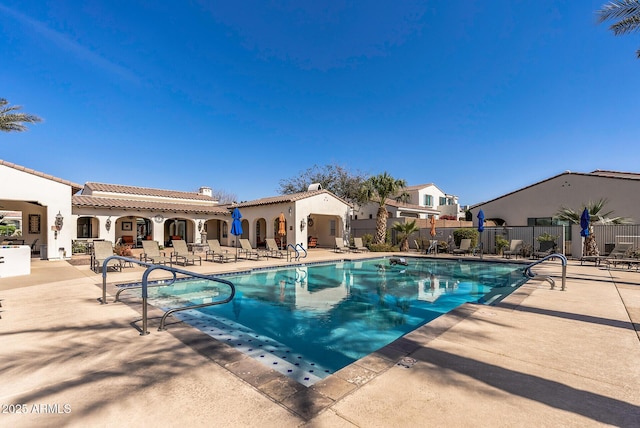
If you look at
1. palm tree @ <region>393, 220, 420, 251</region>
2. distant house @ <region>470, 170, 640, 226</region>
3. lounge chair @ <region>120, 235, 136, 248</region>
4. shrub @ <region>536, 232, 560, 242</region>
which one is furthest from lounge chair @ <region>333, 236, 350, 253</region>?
lounge chair @ <region>120, 235, 136, 248</region>

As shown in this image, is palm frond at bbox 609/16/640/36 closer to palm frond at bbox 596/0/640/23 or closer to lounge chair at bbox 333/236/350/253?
palm frond at bbox 596/0/640/23

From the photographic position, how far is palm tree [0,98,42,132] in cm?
1518

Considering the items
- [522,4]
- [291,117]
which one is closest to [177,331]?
[522,4]

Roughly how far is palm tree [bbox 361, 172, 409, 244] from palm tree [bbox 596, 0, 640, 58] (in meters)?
14.2

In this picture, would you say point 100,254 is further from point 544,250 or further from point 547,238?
point 547,238

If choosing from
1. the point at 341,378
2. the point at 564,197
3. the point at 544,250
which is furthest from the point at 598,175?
the point at 341,378

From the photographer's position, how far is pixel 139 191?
96.4 feet

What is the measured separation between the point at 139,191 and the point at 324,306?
27.4m

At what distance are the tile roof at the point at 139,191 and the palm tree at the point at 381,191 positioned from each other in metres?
18.0

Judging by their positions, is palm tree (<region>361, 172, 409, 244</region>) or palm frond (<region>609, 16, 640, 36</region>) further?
palm tree (<region>361, 172, 409, 244</region>)

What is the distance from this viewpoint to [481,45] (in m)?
16.9

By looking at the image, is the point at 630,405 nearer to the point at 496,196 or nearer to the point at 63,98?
the point at 63,98

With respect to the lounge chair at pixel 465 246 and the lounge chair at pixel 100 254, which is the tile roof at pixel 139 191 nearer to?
the lounge chair at pixel 100 254

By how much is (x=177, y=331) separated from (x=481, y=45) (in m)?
20.0
